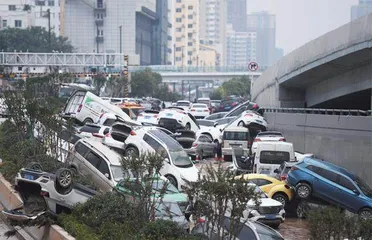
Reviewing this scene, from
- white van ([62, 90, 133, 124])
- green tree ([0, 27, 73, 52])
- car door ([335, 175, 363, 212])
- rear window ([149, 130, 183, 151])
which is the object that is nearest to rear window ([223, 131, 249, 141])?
white van ([62, 90, 133, 124])

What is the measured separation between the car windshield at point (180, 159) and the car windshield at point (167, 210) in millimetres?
7602

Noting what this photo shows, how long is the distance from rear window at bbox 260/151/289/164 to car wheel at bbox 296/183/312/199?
15.0 ft

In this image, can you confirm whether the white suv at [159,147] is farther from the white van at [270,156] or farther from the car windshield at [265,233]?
the car windshield at [265,233]

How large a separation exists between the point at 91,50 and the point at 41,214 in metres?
133

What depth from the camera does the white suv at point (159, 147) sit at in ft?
83.3

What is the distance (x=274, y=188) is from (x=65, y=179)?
8.71m

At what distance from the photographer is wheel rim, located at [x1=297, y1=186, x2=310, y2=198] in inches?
961

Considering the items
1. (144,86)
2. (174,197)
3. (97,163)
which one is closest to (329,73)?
(97,163)

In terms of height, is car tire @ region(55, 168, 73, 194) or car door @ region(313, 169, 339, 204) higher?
car tire @ region(55, 168, 73, 194)

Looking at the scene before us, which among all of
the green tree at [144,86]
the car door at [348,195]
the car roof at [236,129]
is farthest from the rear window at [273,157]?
the green tree at [144,86]

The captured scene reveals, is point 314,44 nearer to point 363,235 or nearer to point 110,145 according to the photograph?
point 110,145

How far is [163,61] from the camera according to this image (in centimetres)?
18675

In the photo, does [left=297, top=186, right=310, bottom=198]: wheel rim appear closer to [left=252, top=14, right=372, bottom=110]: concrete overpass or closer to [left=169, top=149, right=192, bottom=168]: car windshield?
[left=169, top=149, right=192, bottom=168]: car windshield

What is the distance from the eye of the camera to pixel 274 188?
80.2 feet
